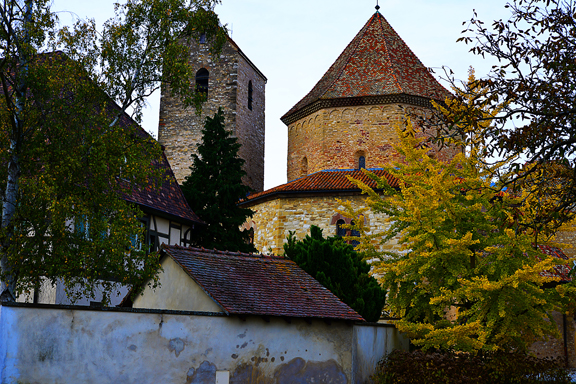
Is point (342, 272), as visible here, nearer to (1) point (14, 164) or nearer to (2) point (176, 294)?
(2) point (176, 294)

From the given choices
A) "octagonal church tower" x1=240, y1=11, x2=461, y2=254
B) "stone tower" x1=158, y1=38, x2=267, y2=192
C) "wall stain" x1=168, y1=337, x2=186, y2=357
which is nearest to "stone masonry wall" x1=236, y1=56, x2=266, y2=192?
"stone tower" x1=158, y1=38, x2=267, y2=192

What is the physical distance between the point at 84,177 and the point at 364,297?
725 centimetres

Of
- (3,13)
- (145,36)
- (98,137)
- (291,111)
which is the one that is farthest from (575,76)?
(291,111)

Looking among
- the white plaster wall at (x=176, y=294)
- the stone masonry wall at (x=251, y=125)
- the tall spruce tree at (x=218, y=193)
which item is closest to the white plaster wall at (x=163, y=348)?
the white plaster wall at (x=176, y=294)

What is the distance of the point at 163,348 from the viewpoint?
32.2 ft

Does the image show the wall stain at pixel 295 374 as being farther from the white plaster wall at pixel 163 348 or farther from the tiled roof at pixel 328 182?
the tiled roof at pixel 328 182

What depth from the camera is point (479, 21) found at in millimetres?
8906

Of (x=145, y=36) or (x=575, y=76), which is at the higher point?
(x=145, y=36)

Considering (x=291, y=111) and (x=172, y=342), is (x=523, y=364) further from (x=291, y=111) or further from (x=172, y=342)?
(x=291, y=111)

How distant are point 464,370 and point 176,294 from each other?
614 cm

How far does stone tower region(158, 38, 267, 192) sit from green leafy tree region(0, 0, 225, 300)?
61.7 feet

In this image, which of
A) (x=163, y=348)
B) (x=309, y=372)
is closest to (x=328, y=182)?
(x=309, y=372)

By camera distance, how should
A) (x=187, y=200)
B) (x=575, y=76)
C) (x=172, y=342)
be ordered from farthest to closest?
(x=187, y=200)
(x=172, y=342)
(x=575, y=76)

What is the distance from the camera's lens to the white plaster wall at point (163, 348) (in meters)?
8.60
